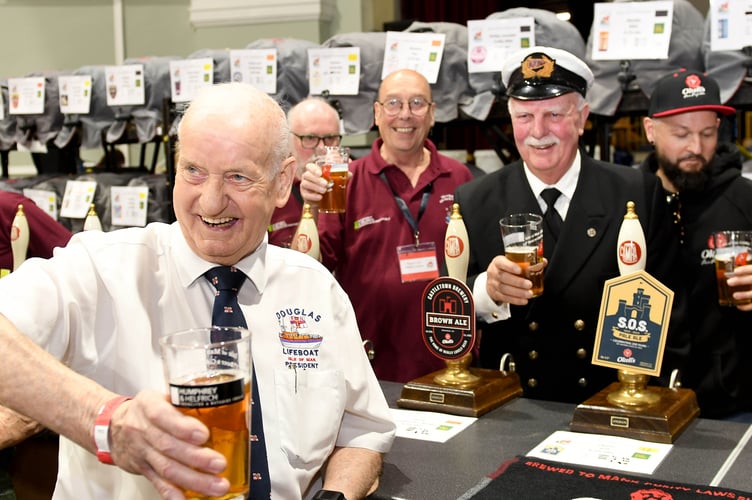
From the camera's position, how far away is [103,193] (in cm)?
567

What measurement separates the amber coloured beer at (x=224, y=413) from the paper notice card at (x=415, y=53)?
346cm

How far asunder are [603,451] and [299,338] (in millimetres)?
819

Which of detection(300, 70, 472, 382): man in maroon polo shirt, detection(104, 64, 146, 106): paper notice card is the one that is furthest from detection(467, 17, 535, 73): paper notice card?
detection(104, 64, 146, 106): paper notice card

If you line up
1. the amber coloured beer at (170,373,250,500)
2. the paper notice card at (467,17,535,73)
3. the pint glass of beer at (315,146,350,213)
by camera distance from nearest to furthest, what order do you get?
the amber coloured beer at (170,373,250,500) < the pint glass of beer at (315,146,350,213) < the paper notice card at (467,17,535,73)

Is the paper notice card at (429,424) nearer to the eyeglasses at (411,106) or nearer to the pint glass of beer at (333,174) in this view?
the pint glass of beer at (333,174)

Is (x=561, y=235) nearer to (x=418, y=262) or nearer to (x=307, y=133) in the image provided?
(x=418, y=262)

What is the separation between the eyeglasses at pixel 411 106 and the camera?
3.81 meters

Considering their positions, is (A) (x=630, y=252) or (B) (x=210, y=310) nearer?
(B) (x=210, y=310)

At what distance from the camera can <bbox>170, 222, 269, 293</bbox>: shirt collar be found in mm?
1774

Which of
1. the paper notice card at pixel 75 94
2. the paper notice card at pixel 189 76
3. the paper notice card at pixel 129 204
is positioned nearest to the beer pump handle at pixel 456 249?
the paper notice card at pixel 189 76

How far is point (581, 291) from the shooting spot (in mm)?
2680

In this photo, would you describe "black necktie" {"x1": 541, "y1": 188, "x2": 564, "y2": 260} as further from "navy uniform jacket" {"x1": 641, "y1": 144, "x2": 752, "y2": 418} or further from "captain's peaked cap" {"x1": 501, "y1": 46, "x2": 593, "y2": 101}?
"navy uniform jacket" {"x1": 641, "y1": 144, "x2": 752, "y2": 418}

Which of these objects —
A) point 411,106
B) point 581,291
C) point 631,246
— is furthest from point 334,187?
point 631,246

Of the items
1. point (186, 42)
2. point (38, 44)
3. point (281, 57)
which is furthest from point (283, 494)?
point (38, 44)
